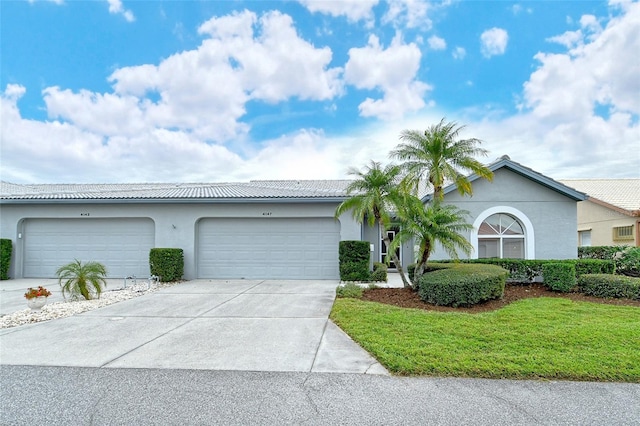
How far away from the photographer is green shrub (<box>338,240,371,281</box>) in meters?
13.0

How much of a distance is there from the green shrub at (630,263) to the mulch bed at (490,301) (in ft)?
14.4

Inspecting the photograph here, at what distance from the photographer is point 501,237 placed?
1386 centimetres

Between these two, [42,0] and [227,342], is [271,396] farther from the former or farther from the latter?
[42,0]

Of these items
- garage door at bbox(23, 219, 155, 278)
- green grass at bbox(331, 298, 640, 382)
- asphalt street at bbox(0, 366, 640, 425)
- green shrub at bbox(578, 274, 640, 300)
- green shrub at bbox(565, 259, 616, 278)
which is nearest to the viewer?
asphalt street at bbox(0, 366, 640, 425)

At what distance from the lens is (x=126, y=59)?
44.7 feet

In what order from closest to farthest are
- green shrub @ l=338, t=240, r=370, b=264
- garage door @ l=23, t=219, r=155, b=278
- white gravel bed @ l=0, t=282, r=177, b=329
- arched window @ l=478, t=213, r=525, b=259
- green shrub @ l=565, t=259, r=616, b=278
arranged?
white gravel bed @ l=0, t=282, r=177, b=329 → green shrub @ l=565, t=259, r=616, b=278 → green shrub @ l=338, t=240, r=370, b=264 → arched window @ l=478, t=213, r=525, b=259 → garage door @ l=23, t=219, r=155, b=278

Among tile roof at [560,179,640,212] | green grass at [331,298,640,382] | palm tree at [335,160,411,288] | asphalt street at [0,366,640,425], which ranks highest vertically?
tile roof at [560,179,640,212]

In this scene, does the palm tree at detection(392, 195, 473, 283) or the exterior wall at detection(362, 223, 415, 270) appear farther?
the exterior wall at detection(362, 223, 415, 270)

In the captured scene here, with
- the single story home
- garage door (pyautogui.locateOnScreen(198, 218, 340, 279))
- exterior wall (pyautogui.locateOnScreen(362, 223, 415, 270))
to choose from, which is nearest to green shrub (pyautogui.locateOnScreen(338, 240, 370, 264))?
the single story home

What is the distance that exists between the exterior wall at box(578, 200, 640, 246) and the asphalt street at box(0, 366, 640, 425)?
64.0 ft

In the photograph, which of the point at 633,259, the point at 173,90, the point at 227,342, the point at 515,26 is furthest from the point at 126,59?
the point at 633,259

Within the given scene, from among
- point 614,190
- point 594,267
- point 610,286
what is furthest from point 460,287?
point 614,190

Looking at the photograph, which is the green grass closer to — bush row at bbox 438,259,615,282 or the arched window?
bush row at bbox 438,259,615,282

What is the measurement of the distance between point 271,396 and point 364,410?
103cm
